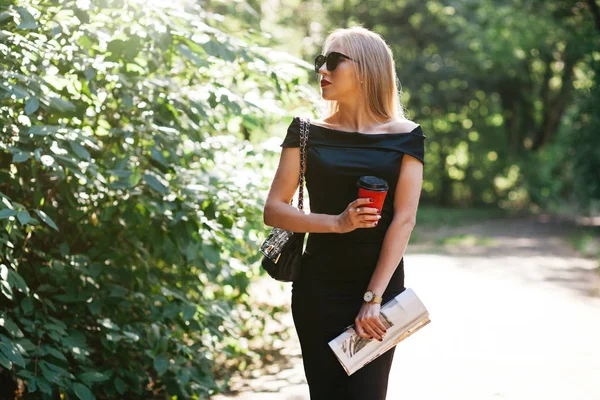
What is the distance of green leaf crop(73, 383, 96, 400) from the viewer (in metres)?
4.17

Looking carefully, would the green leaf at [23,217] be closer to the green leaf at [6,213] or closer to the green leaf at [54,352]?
the green leaf at [6,213]

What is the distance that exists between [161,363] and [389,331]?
85.7 inches

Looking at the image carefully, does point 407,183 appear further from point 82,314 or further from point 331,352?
point 82,314

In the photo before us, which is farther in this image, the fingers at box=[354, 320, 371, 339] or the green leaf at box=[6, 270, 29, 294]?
the green leaf at box=[6, 270, 29, 294]

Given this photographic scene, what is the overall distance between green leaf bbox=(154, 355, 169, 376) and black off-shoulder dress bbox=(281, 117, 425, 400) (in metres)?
1.81

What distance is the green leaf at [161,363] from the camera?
4.60 m

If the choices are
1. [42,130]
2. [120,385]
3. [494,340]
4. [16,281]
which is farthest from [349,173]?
[494,340]

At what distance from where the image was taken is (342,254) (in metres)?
2.99

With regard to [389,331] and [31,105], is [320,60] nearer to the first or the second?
[389,331]

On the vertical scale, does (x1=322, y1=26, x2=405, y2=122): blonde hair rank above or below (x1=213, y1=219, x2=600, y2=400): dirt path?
above

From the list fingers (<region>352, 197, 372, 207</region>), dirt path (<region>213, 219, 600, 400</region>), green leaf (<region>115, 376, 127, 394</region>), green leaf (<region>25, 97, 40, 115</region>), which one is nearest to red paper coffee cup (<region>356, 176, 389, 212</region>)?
fingers (<region>352, 197, 372, 207</region>)

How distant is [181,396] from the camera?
512 cm

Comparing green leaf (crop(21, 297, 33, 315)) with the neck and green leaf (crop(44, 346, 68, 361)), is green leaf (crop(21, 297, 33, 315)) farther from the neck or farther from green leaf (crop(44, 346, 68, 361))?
the neck

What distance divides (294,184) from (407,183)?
1.47ft
